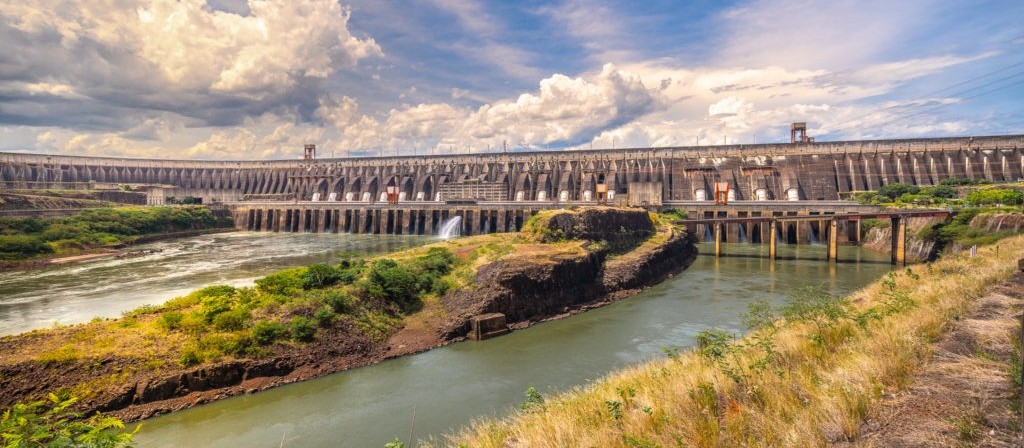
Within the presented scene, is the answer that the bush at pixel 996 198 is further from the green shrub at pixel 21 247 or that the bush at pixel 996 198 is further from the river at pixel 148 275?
the green shrub at pixel 21 247

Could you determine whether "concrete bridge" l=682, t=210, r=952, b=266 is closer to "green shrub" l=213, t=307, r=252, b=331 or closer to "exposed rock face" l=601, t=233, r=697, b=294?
"exposed rock face" l=601, t=233, r=697, b=294

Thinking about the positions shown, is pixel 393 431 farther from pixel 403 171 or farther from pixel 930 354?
pixel 403 171

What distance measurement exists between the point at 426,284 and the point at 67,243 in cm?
4682

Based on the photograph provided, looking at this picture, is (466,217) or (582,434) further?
(466,217)

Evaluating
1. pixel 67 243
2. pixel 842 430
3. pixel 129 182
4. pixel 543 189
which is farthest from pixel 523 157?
pixel 129 182

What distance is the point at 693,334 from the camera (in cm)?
2136

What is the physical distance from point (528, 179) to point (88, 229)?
2306 inches

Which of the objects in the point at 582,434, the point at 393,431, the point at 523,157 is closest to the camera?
the point at 582,434

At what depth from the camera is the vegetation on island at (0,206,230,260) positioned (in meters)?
43.6

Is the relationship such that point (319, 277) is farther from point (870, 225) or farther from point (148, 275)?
point (870, 225)

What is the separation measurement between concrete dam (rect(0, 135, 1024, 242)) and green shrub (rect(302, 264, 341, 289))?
3381cm

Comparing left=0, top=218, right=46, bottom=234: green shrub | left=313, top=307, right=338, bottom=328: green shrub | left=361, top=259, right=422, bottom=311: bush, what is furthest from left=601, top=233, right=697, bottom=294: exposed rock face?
left=0, top=218, right=46, bottom=234: green shrub

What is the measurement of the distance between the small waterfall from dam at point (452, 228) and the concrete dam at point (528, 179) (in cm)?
68

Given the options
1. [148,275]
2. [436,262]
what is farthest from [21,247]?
[436,262]
